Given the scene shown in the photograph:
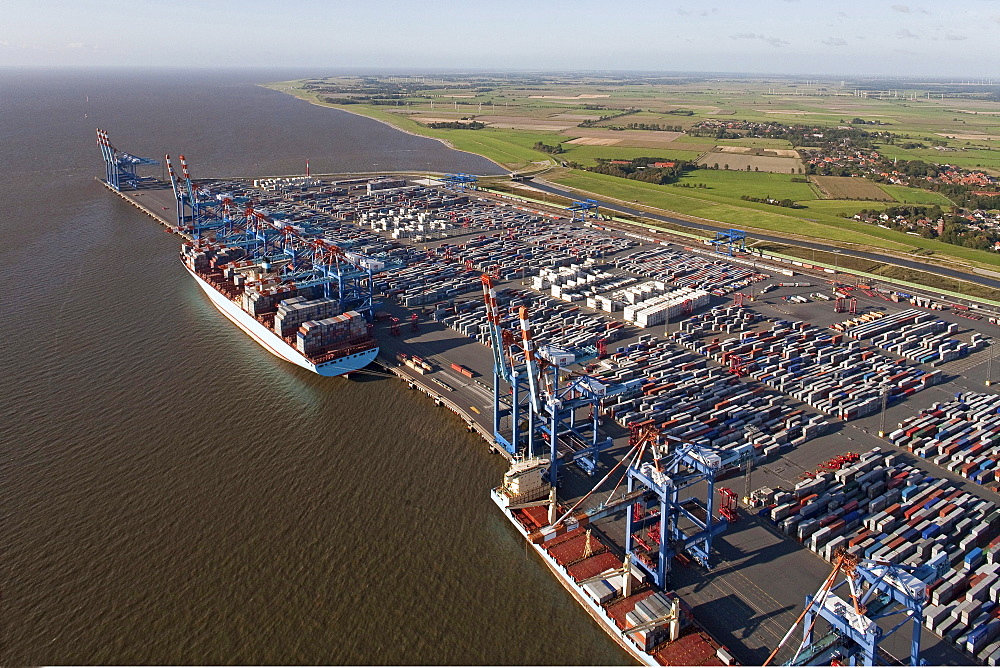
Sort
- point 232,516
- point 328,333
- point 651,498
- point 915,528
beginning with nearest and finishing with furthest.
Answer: point 915,528 < point 232,516 < point 651,498 < point 328,333

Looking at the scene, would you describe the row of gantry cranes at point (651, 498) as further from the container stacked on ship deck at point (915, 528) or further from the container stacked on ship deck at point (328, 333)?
the container stacked on ship deck at point (328, 333)

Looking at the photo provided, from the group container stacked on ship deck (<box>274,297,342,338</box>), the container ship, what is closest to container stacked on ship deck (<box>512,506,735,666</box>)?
the container ship

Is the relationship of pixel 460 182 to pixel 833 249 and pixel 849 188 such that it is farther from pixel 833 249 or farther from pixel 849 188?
pixel 849 188

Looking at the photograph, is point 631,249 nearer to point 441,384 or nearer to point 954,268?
point 954,268

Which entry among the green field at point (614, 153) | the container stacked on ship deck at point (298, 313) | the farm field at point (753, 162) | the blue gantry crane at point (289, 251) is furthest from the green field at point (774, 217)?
the container stacked on ship deck at point (298, 313)

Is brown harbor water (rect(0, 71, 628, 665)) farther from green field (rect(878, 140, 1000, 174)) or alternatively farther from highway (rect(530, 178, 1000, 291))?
green field (rect(878, 140, 1000, 174))

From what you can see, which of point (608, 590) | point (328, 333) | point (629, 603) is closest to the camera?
point (629, 603)

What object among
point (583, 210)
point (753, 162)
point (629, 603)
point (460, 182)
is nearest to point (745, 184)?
point (753, 162)
